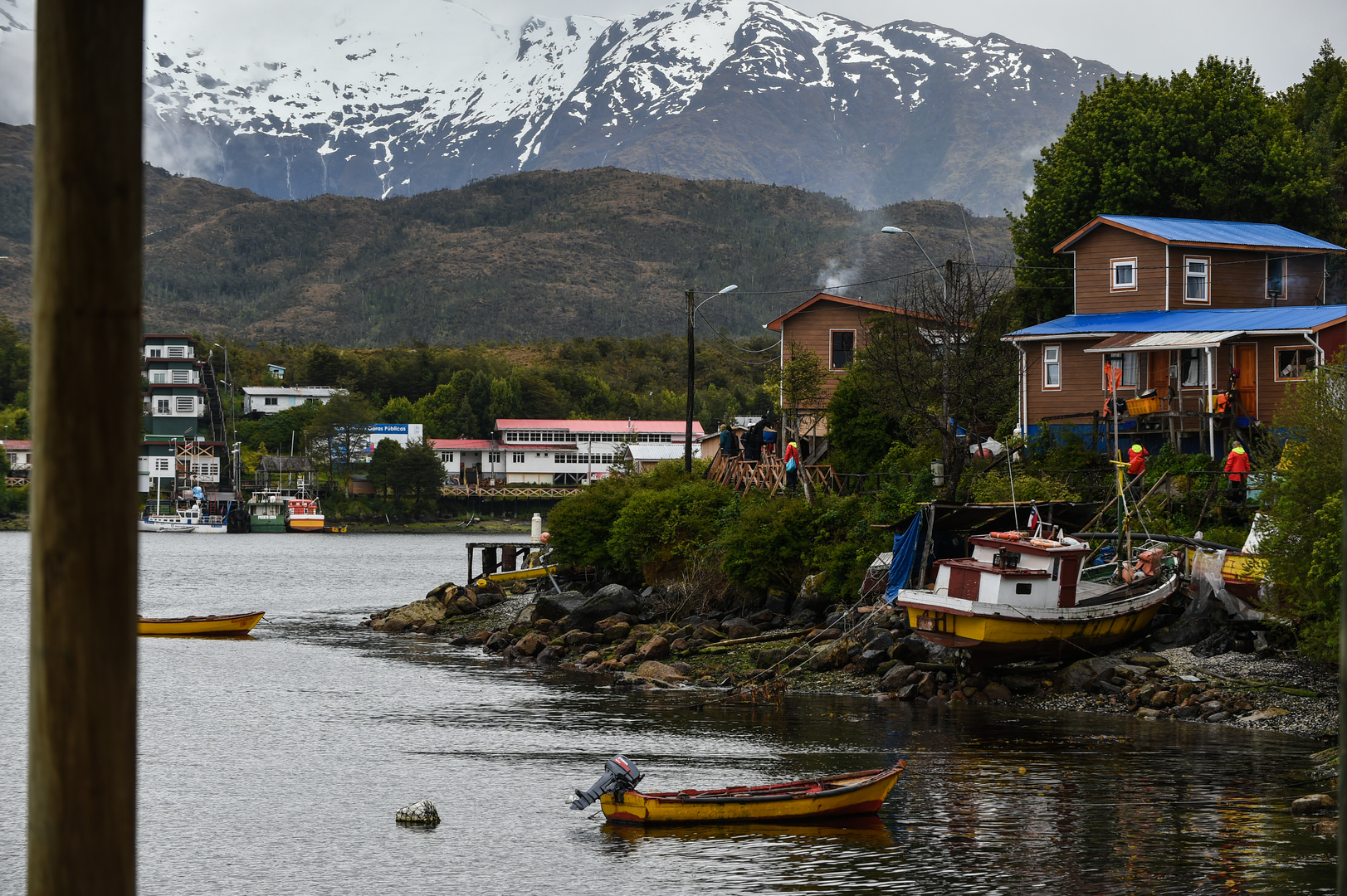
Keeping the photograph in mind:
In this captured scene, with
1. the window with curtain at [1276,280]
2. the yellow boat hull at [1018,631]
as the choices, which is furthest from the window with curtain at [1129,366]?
the yellow boat hull at [1018,631]

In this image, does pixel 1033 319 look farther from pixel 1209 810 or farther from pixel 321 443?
pixel 321 443

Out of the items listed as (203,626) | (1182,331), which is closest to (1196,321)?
(1182,331)

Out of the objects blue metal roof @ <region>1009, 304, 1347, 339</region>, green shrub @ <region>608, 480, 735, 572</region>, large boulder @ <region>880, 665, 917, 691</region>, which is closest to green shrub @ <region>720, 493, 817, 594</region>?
green shrub @ <region>608, 480, 735, 572</region>

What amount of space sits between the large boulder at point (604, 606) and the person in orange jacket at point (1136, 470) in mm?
18041

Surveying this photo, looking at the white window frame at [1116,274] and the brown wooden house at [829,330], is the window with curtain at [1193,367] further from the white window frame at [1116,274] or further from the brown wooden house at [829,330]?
the brown wooden house at [829,330]

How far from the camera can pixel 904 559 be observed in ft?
121

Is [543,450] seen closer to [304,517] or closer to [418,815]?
[304,517]

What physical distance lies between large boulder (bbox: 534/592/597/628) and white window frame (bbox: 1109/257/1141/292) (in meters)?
24.8

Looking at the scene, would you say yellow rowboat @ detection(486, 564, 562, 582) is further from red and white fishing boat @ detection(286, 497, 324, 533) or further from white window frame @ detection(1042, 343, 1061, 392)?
red and white fishing boat @ detection(286, 497, 324, 533)

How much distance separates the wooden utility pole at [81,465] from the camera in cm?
362

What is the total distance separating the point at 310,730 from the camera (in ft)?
110

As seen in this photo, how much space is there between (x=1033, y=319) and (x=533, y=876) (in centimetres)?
4948

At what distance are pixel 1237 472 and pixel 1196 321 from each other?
41.4 ft

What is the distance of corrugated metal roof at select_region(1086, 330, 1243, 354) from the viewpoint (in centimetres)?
4384
